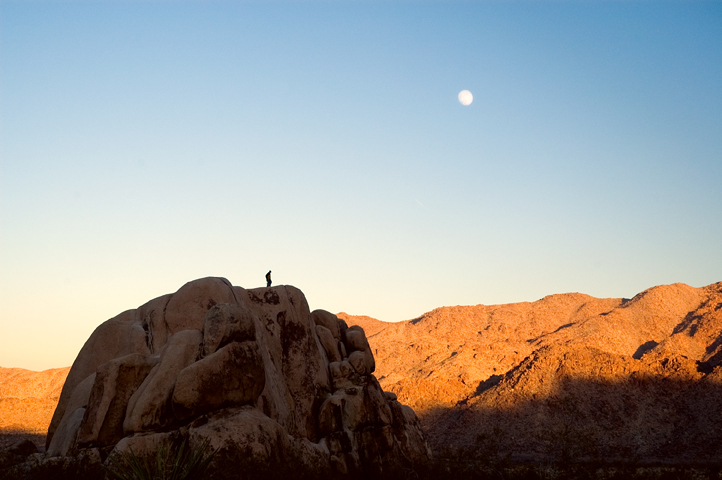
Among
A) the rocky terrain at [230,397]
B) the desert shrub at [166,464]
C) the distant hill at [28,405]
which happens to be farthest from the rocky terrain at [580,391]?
the distant hill at [28,405]

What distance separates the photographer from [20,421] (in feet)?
207

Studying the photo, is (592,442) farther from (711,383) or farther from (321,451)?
(321,451)

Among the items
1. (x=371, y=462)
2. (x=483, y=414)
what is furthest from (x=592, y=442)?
(x=371, y=462)

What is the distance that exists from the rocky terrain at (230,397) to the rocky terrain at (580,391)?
2150 cm

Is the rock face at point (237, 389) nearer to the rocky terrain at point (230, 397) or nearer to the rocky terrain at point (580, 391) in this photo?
the rocky terrain at point (230, 397)

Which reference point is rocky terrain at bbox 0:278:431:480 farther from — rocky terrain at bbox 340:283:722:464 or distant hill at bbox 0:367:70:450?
distant hill at bbox 0:367:70:450

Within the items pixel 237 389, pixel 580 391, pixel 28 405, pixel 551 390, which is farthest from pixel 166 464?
pixel 28 405

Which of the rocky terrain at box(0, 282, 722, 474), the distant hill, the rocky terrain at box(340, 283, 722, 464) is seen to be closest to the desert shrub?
the rocky terrain at box(0, 282, 722, 474)

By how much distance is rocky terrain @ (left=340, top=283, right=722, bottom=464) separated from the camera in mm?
55531

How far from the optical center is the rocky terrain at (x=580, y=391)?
5553 cm

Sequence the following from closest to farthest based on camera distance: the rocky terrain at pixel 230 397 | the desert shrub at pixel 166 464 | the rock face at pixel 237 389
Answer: the desert shrub at pixel 166 464 → the rocky terrain at pixel 230 397 → the rock face at pixel 237 389

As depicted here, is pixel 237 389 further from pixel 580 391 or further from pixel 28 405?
pixel 28 405

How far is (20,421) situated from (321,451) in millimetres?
53191

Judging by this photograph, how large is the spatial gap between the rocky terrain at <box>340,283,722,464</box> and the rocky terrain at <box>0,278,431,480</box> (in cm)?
2150
